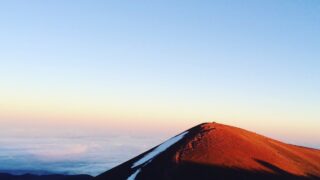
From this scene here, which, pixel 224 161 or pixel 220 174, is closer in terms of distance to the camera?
pixel 220 174

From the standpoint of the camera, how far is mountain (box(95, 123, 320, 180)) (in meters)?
54.3

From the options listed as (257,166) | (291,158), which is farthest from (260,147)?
(257,166)

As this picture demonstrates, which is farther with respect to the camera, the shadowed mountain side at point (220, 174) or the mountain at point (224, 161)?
the mountain at point (224, 161)

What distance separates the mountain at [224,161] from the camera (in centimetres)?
5428

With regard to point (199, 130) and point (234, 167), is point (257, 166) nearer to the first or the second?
point (234, 167)

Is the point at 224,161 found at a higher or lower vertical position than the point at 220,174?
higher

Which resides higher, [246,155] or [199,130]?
[199,130]

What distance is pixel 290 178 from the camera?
2132 inches

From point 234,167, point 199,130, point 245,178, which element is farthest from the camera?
point 199,130

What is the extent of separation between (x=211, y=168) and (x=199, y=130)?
62.6ft

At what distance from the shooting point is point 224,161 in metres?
57.9

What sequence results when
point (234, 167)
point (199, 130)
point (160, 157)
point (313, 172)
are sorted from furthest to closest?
point (199, 130) → point (160, 157) → point (313, 172) → point (234, 167)

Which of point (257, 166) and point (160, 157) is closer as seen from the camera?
point (257, 166)

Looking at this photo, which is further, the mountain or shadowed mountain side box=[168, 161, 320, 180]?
the mountain
